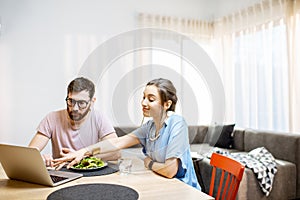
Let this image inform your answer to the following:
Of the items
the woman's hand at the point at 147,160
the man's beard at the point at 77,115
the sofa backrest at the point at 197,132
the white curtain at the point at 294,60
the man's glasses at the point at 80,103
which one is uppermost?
the white curtain at the point at 294,60

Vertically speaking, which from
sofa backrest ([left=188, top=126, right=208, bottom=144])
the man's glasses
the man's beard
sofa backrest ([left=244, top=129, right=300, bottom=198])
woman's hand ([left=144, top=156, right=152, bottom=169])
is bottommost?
sofa backrest ([left=244, top=129, right=300, bottom=198])

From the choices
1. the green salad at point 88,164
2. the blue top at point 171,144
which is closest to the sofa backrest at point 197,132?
the blue top at point 171,144

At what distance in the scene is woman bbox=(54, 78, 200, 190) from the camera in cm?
117

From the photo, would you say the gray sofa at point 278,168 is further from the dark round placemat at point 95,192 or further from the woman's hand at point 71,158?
the dark round placemat at point 95,192

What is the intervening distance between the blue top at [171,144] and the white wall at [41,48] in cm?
256

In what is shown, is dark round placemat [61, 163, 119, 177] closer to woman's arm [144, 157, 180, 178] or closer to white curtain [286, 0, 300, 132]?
woman's arm [144, 157, 180, 178]

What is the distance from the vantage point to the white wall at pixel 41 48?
136 inches

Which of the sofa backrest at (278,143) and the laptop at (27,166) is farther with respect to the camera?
the sofa backrest at (278,143)

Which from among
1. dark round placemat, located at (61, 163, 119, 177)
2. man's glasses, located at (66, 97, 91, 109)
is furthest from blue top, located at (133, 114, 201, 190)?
man's glasses, located at (66, 97, 91, 109)

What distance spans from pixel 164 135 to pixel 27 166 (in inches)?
22.0

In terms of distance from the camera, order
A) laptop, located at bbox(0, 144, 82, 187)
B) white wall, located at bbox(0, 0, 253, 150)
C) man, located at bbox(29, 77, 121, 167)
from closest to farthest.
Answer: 1. laptop, located at bbox(0, 144, 82, 187)
2. man, located at bbox(29, 77, 121, 167)
3. white wall, located at bbox(0, 0, 253, 150)

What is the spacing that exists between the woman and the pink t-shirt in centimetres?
41

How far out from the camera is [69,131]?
1.75m

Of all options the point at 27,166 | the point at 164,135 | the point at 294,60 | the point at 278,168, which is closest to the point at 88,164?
the point at 27,166
